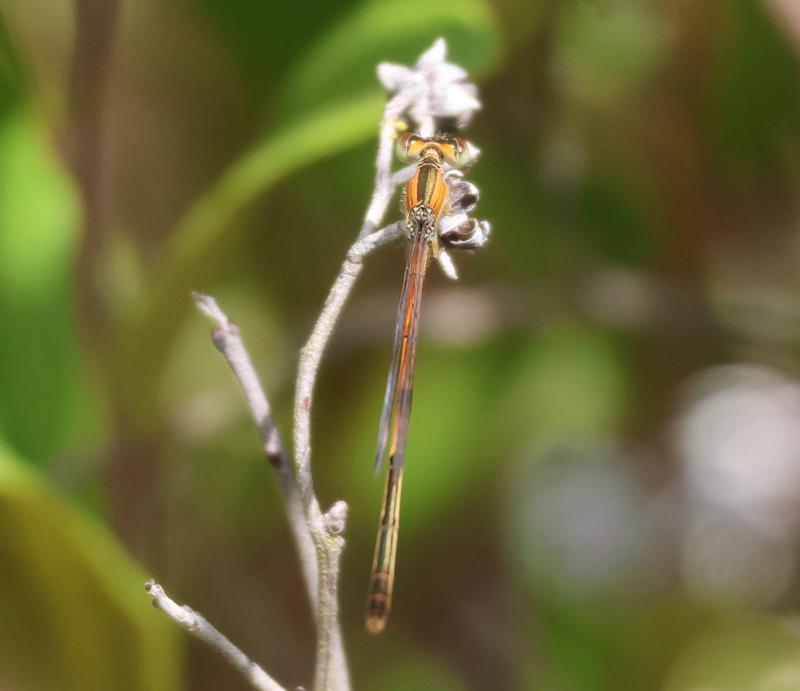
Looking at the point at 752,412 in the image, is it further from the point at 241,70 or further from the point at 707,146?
the point at 241,70

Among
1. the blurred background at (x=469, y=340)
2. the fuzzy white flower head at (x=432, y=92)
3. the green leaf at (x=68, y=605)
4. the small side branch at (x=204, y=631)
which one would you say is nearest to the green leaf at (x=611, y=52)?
the blurred background at (x=469, y=340)

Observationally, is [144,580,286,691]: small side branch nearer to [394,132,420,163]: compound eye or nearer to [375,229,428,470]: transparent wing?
[375,229,428,470]: transparent wing

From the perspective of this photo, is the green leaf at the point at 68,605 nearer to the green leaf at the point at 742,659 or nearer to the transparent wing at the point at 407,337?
the transparent wing at the point at 407,337

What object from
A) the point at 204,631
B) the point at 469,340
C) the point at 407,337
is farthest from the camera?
the point at 469,340

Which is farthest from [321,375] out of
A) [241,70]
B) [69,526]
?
[69,526]

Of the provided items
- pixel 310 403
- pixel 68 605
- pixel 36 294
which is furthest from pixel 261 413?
pixel 36 294

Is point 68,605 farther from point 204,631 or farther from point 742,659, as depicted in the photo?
point 742,659
